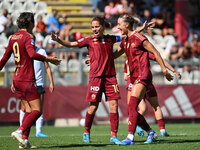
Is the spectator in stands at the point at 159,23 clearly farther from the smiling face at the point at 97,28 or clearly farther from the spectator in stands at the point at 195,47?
the smiling face at the point at 97,28

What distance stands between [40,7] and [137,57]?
44.2 feet

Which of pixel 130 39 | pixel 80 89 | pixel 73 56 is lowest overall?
pixel 80 89

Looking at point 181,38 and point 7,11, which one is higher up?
point 7,11

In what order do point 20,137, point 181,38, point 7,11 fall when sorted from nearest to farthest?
point 20,137, point 7,11, point 181,38

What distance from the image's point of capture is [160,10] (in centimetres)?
2334

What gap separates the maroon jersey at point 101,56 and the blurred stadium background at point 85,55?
671 cm

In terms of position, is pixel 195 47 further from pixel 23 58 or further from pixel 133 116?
pixel 23 58

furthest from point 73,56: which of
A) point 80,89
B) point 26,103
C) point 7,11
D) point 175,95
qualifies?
point 26,103

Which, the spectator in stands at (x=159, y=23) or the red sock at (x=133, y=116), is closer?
the red sock at (x=133, y=116)

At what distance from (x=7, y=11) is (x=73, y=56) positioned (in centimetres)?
472

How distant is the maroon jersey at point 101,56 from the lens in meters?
8.61

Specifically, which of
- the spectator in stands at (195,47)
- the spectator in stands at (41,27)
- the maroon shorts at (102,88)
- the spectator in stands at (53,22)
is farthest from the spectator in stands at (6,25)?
the maroon shorts at (102,88)

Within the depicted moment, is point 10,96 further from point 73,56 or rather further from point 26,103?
point 26,103

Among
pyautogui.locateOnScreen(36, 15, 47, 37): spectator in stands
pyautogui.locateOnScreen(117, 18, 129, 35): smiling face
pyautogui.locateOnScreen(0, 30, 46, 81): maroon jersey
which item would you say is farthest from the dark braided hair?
pyautogui.locateOnScreen(36, 15, 47, 37): spectator in stands
